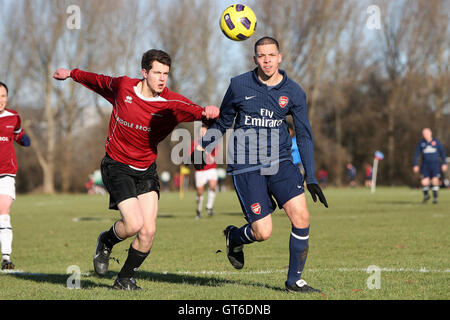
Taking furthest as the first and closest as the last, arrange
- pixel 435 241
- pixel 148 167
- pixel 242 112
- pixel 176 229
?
pixel 176 229 → pixel 435 241 → pixel 148 167 → pixel 242 112

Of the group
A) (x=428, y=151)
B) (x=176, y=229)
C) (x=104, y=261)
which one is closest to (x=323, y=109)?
(x=428, y=151)

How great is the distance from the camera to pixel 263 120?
6.23 metres

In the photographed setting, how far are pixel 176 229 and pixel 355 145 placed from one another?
42.1 metres

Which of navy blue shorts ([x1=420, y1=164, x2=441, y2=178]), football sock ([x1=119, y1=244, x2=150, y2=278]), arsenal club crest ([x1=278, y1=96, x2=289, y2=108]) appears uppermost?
arsenal club crest ([x1=278, y1=96, x2=289, y2=108])

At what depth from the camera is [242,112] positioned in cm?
631

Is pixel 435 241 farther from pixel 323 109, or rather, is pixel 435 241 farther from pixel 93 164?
pixel 323 109

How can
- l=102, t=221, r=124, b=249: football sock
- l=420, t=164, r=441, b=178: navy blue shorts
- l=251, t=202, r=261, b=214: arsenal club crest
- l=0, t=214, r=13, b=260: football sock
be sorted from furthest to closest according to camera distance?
l=420, t=164, r=441, b=178: navy blue shorts → l=0, t=214, r=13, b=260: football sock → l=102, t=221, r=124, b=249: football sock → l=251, t=202, r=261, b=214: arsenal club crest

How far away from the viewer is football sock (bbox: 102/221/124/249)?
6809 mm

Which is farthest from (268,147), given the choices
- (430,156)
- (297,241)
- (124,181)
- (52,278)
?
(430,156)

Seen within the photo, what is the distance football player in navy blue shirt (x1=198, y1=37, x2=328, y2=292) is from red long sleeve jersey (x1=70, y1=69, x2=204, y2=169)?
46 cm

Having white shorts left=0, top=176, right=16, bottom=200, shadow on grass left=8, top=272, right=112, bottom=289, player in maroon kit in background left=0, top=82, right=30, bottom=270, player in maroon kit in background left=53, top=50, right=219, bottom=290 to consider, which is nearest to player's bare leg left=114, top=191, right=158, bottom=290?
player in maroon kit in background left=53, top=50, right=219, bottom=290

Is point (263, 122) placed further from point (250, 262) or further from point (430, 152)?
point (430, 152)

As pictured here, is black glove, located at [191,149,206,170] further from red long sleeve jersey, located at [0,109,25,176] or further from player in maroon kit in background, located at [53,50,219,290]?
red long sleeve jersey, located at [0,109,25,176]

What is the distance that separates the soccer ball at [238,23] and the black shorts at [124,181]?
5.86 feet
